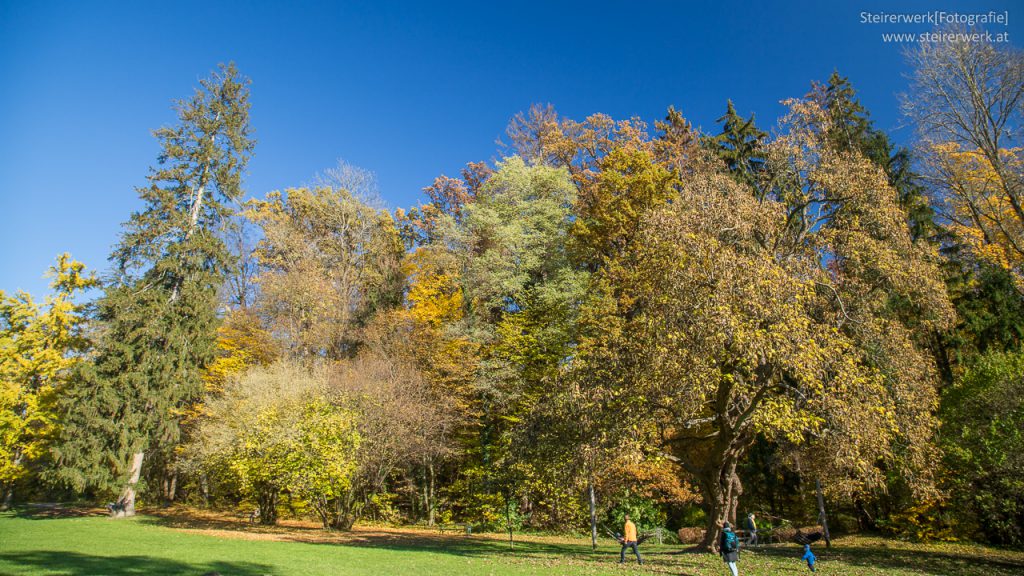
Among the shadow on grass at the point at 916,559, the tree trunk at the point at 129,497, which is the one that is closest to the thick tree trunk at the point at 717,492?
the shadow on grass at the point at 916,559

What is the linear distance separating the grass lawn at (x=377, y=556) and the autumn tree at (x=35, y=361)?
20.0ft

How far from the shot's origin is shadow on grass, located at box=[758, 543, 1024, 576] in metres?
12.5

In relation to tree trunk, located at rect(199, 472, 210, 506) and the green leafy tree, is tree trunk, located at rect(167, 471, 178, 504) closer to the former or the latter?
tree trunk, located at rect(199, 472, 210, 506)

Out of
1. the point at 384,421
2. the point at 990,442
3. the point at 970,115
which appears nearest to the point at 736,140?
the point at 970,115

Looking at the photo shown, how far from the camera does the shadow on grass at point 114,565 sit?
10.4 meters

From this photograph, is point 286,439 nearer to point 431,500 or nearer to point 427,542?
point 427,542

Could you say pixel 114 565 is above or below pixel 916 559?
above

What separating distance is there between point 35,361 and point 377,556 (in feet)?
80.0

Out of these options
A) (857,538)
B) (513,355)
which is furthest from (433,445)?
(857,538)

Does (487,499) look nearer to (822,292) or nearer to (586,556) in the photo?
(586,556)

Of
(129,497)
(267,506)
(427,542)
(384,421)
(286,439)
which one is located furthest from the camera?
(129,497)

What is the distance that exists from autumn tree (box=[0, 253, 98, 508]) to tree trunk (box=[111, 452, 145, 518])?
421 centimetres

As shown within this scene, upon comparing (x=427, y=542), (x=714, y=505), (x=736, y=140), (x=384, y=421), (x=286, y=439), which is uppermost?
(x=736, y=140)

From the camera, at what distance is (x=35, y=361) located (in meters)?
26.2
